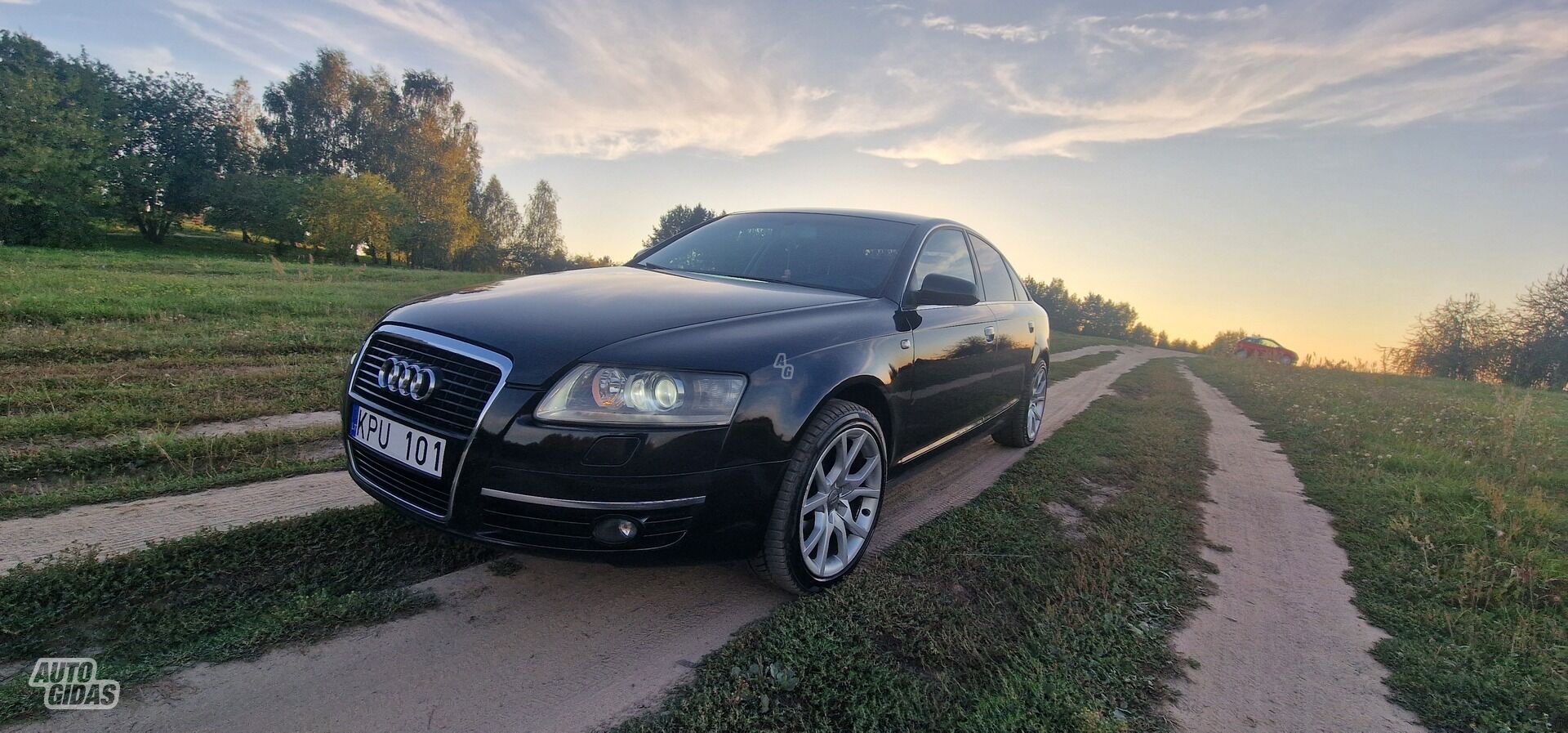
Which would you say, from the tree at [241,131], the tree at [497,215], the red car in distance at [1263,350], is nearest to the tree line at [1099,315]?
the red car in distance at [1263,350]

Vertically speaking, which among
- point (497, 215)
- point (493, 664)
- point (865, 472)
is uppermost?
point (497, 215)

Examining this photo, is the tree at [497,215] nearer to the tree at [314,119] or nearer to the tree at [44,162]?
the tree at [314,119]

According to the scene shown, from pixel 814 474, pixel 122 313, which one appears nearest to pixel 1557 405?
pixel 814 474

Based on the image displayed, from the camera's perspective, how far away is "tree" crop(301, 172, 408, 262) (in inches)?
1496

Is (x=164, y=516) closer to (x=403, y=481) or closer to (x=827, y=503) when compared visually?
(x=403, y=481)

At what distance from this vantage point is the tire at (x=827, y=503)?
235 cm

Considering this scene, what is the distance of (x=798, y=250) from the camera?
3.59 m

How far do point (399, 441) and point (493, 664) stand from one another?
813 millimetres

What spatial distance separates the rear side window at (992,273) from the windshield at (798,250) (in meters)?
1.07

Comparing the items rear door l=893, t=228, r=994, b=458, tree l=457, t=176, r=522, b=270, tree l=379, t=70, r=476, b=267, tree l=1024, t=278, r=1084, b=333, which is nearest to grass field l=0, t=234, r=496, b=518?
rear door l=893, t=228, r=994, b=458

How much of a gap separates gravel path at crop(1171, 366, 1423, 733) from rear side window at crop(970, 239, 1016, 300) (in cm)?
191

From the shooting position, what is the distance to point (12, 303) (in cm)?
665

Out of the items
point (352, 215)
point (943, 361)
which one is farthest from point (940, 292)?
point (352, 215)

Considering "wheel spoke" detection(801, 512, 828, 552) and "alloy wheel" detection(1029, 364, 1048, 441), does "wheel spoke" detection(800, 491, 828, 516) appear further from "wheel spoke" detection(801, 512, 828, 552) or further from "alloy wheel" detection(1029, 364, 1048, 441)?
"alloy wheel" detection(1029, 364, 1048, 441)
